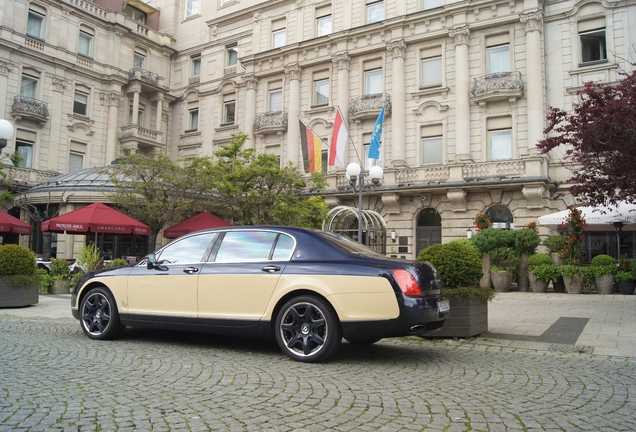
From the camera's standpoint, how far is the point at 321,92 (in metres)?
30.0

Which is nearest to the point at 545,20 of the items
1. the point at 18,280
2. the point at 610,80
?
the point at 610,80

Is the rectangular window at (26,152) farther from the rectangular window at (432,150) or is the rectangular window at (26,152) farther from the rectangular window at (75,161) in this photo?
the rectangular window at (432,150)

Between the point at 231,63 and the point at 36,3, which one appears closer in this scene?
the point at 36,3

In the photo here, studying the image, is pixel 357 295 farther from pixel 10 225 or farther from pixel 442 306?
pixel 10 225

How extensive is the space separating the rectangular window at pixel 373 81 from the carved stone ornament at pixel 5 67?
1934 centimetres

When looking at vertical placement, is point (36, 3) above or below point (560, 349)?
above

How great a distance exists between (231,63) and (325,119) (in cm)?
913

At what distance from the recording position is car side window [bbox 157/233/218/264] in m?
6.76

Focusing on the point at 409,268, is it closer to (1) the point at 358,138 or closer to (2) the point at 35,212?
(1) the point at 358,138

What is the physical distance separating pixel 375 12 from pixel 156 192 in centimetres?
1606

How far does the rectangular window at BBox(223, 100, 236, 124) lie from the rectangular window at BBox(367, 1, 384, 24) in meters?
10.2

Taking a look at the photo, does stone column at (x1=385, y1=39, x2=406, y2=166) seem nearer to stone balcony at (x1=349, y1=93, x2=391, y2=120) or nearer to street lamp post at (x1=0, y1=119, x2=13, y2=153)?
stone balcony at (x1=349, y1=93, x2=391, y2=120)

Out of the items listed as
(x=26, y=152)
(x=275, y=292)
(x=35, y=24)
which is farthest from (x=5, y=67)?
(x=275, y=292)

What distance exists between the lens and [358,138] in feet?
92.9
